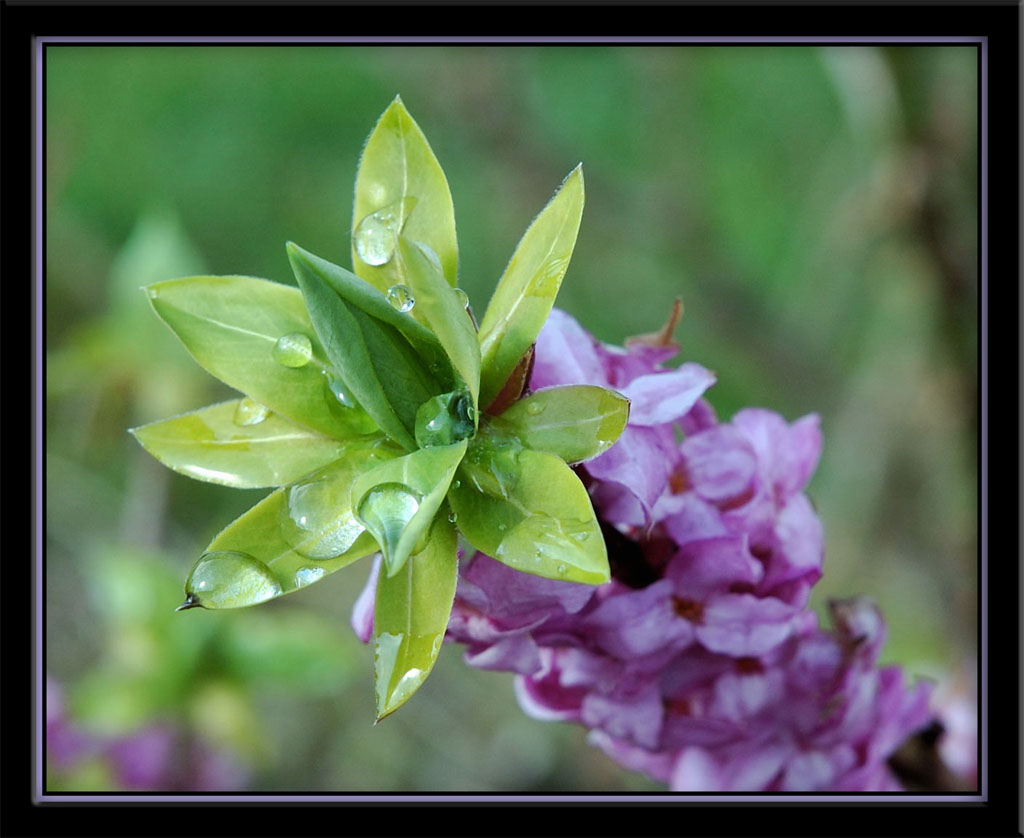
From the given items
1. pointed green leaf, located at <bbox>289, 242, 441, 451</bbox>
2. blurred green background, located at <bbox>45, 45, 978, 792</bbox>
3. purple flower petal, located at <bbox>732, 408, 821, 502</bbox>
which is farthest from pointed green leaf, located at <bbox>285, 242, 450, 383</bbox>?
blurred green background, located at <bbox>45, 45, 978, 792</bbox>

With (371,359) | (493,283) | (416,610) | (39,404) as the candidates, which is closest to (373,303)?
(371,359)

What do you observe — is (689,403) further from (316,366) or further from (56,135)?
(56,135)

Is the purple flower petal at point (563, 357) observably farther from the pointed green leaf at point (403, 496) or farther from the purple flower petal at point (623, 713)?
the purple flower petal at point (623, 713)

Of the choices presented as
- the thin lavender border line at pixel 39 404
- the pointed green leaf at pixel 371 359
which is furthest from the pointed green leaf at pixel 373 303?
the thin lavender border line at pixel 39 404

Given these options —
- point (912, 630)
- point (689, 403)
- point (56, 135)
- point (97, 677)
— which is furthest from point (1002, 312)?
point (56, 135)

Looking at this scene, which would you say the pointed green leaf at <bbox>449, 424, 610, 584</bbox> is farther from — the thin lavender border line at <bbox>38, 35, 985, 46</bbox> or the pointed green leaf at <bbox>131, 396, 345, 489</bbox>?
the thin lavender border line at <bbox>38, 35, 985, 46</bbox>

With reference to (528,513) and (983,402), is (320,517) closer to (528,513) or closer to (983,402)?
(528,513)
